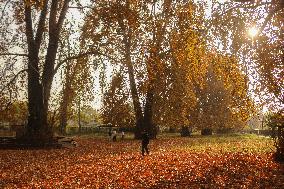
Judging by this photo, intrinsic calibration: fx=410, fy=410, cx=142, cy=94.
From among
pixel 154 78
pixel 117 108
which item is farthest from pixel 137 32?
pixel 117 108

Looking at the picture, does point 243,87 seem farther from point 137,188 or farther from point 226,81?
point 137,188

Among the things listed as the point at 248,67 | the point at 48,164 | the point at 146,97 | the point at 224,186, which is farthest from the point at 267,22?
the point at 146,97

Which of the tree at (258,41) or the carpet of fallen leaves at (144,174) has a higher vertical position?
the tree at (258,41)

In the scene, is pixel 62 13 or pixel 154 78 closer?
pixel 154 78

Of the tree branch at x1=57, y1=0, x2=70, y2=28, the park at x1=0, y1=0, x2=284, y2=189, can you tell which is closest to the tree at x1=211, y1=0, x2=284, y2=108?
the park at x1=0, y1=0, x2=284, y2=189

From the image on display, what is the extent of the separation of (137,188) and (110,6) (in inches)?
571

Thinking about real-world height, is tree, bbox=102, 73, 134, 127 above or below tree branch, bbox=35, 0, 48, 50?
below

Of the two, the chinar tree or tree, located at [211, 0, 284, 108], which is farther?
the chinar tree

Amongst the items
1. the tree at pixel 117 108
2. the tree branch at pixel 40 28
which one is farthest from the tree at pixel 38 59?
the tree at pixel 117 108

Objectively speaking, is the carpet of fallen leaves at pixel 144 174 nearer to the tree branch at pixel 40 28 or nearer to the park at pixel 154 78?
the park at pixel 154 78

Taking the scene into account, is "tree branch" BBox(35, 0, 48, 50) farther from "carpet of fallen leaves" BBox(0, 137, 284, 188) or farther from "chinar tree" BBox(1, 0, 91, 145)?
"carpet of fallen leaves" BBox(0, 137, 284, 188)

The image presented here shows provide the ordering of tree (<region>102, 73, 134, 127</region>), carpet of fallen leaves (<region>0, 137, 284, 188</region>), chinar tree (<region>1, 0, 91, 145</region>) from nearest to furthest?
carpet of fallen leaves (<region>0, 137, 284, 188</region>), chinar tree (<region>1, 0, 91, 145</region>), tree (<region>102, 73, 134, 127</region>)

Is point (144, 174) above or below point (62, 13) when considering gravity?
below

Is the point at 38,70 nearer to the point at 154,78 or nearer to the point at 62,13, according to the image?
the point at 62,13
